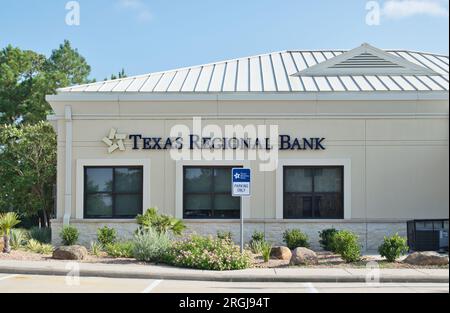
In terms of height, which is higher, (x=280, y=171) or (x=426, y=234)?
(x=280, y=171)

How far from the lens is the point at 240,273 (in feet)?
51.2

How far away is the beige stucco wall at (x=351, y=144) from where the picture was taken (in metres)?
22.0

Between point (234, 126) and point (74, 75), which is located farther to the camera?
point (74, 75)

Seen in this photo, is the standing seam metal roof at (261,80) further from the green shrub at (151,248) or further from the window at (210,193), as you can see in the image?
the green shrub at (151,248)

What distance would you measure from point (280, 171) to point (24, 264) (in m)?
9.15

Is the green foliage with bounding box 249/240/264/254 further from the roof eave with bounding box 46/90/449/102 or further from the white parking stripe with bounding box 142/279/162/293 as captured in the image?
the white parking stripe with bounding box 142/279/162/293

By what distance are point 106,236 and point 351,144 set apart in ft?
28.6

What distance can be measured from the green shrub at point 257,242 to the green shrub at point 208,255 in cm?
288

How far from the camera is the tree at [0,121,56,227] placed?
A: 29.0 meters

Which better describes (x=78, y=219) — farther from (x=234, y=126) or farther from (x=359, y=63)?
(x=359, y=63)

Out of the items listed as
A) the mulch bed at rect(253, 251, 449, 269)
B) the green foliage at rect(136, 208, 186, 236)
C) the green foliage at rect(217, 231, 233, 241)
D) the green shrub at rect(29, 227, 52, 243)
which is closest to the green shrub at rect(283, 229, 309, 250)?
the green foliage at rect(217, 231, 233, 241)

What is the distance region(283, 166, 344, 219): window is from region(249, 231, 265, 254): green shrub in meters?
1.23
